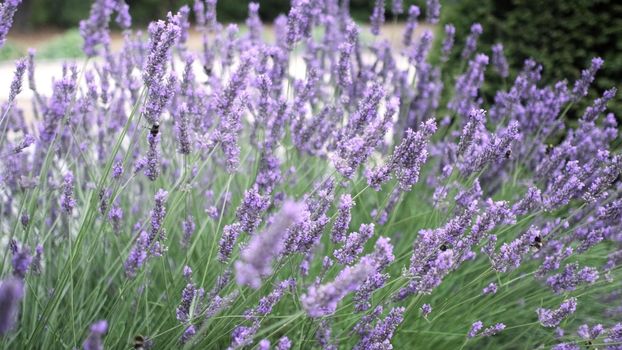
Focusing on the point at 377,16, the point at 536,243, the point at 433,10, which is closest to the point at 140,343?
the point at 536,243

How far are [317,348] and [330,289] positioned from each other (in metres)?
0.83

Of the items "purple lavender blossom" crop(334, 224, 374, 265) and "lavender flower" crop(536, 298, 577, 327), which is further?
"lavender flower" crop(536, 298, 577, 327)

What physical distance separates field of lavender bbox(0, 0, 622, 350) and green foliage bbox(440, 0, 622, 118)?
1726 millimetres

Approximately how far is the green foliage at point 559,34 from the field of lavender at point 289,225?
5.66 ft

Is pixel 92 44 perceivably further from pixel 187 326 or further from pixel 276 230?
pixel 276 230

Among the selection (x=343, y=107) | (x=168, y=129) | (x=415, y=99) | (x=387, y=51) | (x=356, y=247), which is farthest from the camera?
(x=415, y=99)

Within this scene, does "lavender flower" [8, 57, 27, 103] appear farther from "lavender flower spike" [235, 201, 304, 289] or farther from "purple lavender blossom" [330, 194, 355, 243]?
"lavender flower spike" [235, 201, 304, 289]

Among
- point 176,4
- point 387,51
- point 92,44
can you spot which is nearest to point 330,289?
point 92,44

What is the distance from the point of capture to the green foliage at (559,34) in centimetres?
501

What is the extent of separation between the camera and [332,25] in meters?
3.77

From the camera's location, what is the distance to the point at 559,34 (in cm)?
518

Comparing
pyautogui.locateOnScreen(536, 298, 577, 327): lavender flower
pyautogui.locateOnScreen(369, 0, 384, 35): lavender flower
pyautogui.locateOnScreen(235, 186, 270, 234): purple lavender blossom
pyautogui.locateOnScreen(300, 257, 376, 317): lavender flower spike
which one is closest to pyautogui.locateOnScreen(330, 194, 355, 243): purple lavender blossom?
pyautogui.locateOnScreen(235, 186, 270, 234): purple lavender blossom

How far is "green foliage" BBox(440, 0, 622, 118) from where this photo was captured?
5.01 meters

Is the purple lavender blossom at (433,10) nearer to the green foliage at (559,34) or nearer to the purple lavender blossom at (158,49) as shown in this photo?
the green foliage at (559,34)
